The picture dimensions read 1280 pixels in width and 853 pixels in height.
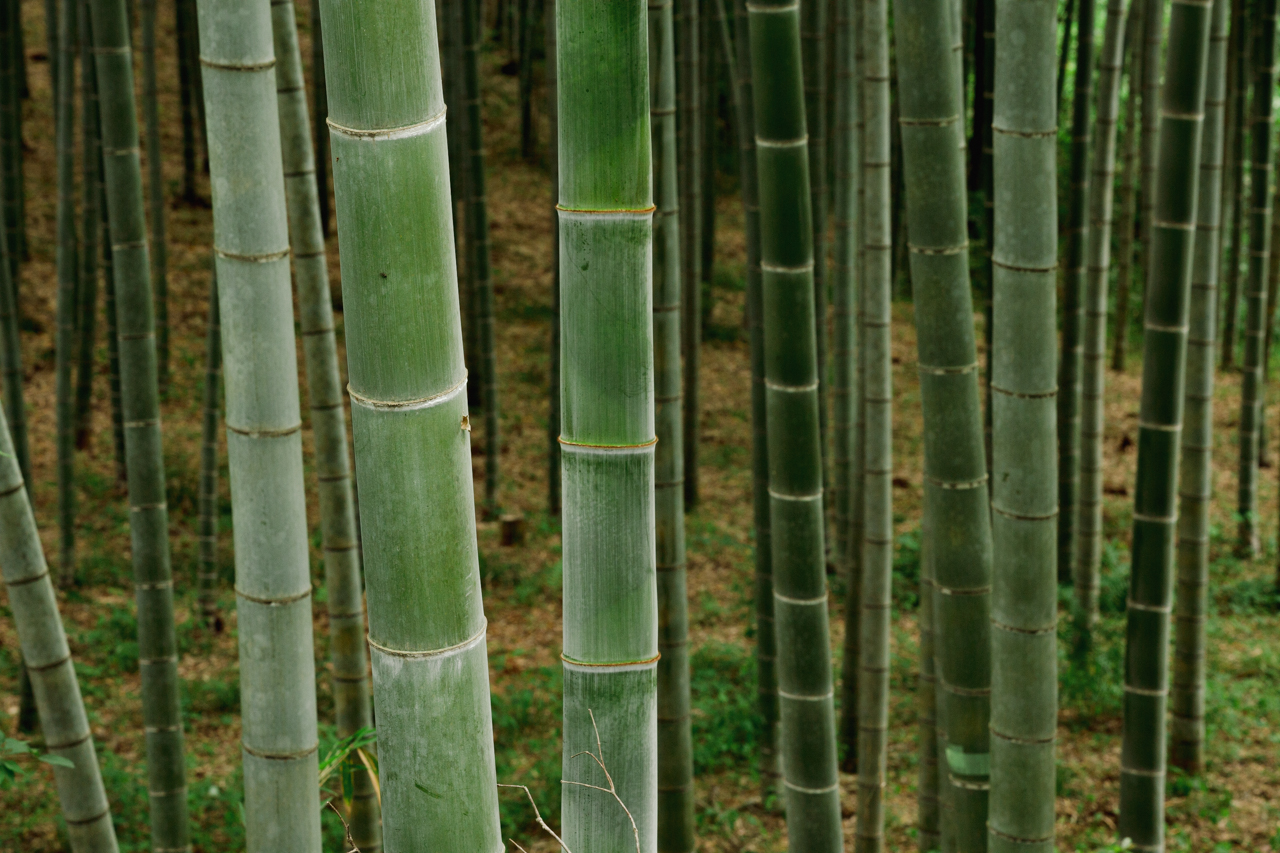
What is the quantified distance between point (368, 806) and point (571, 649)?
8.05 ft

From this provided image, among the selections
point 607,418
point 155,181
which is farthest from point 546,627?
point 607,418

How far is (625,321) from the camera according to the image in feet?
4.09

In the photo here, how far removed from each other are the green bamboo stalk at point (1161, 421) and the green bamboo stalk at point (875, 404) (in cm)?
88

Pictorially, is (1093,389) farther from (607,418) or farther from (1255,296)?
(607,418)

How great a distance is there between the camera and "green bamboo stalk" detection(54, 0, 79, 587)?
18.2 ft

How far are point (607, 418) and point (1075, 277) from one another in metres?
5.00

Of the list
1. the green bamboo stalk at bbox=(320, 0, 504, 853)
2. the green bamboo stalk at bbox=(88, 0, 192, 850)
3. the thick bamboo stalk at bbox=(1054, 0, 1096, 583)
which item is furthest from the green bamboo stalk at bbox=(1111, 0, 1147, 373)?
the green bamboo stalk at bbox=(320, 0, 504, 853)

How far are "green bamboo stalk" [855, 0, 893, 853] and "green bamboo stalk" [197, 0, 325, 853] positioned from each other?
232cm

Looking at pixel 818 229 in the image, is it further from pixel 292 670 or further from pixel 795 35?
pixel 292 670

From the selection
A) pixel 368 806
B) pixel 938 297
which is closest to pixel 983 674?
pixel 938 297

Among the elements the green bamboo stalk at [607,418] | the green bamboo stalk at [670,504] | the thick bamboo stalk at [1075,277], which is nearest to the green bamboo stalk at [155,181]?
the green bamboo stalk at [670,504]

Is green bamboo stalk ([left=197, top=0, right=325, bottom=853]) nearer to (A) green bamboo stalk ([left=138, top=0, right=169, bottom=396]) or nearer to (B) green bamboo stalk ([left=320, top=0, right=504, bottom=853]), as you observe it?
(B) green bamboo stalk ([left=320, top=0, right=504, bottom=853])

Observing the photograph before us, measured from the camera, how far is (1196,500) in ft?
15.4

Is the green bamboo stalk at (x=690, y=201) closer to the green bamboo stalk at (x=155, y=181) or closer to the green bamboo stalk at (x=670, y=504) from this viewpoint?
the green bamboo stalk at (x=670, y=504)
